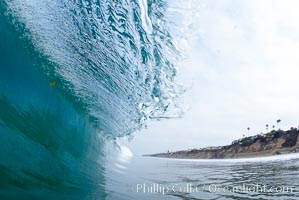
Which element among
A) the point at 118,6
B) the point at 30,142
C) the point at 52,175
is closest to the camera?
the point at 52,175

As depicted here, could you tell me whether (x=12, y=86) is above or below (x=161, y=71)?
below

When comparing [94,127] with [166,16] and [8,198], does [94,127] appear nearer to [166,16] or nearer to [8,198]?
[166,16]

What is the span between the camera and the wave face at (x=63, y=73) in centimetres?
610

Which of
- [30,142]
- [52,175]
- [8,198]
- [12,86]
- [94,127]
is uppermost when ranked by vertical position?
[94,127]

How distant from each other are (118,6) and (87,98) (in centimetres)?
663

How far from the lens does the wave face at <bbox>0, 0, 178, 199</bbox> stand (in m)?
6.10

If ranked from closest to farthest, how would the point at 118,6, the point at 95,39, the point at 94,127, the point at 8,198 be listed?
the point at 8,198 → the point at 118,6 → the point at 95,39 → the point at 94,127

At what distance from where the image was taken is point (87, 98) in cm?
1383

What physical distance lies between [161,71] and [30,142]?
264 inches

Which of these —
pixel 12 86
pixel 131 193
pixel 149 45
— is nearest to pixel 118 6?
pixel 149 45

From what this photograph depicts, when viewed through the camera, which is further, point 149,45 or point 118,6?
point 149,45

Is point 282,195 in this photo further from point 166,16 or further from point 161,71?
point 161,71

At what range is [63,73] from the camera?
11.0 metres

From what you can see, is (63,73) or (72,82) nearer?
(63,73)
